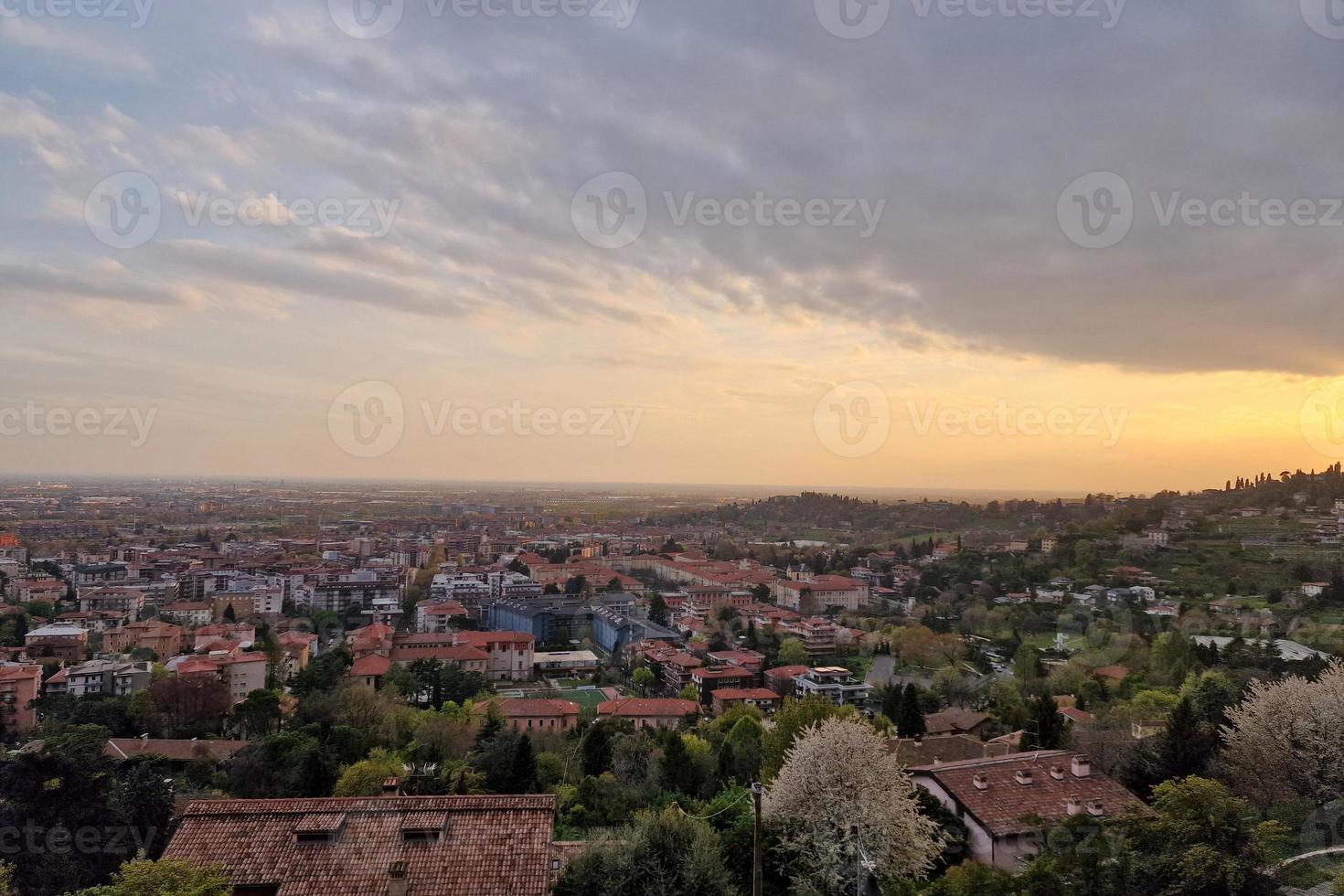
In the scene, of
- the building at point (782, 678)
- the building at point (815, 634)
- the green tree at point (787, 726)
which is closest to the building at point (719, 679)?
the building at point (782, 678)

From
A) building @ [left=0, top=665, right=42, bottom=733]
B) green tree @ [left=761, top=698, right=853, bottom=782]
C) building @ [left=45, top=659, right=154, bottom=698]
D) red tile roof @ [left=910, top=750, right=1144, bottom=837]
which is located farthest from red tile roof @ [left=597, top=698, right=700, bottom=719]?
building @ [left=0, top=665, right=42, bottom=733]

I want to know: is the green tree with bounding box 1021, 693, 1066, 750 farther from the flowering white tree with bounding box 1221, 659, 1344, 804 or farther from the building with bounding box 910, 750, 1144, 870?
the flowering white tree with bounding box 1221, 659, 1344, 804

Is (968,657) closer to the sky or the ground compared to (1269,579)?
closer to the ground

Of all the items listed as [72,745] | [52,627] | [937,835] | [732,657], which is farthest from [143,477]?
[937,835]

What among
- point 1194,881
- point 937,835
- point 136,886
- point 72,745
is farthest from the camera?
point 72,745

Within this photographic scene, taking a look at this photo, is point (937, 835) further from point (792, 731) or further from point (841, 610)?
point (841, 610)
